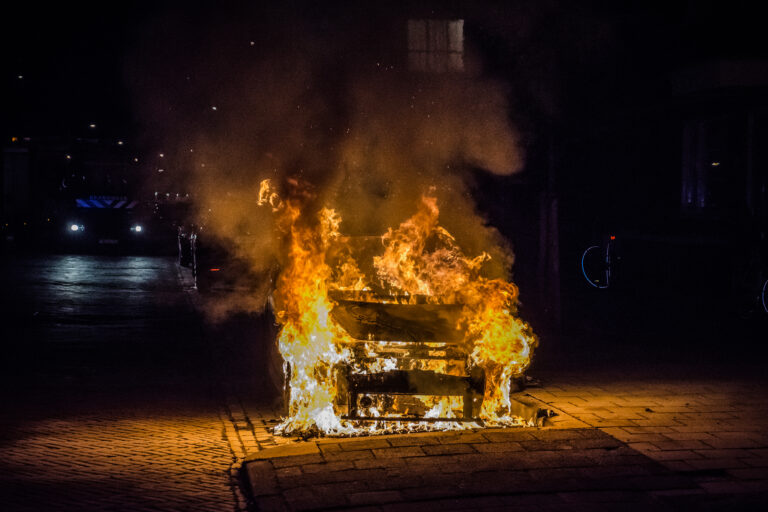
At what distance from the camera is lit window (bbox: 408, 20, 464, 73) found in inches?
861

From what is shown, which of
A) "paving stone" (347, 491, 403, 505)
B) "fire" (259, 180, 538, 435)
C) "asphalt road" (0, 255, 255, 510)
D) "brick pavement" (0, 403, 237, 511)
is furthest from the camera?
"fire" (259, 180, 538, 435)

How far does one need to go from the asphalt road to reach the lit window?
29.2 ft

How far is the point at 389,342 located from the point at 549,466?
1.71 m

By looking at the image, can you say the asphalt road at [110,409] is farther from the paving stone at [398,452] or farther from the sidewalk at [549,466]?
the paving stone at [398,452]

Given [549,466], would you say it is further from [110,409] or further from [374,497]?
[110,409]

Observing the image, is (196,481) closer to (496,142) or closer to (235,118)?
(496,142)

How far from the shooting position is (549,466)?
19.5ft

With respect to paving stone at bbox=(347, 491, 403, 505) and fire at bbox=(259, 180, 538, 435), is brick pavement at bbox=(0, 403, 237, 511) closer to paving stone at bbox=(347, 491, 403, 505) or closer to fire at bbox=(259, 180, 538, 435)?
paving stone at bbox=(347, 491, 403, 505)

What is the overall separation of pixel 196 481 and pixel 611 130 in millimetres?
17806

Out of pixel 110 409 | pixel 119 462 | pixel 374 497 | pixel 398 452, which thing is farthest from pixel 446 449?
pixel 110 409

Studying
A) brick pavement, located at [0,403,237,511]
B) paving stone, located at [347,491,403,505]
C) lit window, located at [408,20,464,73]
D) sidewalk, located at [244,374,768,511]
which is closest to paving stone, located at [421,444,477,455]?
sidewalk, located at [244,374,768,511]

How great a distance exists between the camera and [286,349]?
745 centimetres

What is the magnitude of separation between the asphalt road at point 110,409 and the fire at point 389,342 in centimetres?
98

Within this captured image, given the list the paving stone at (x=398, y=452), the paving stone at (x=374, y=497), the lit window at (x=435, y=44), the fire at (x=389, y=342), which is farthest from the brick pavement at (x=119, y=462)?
the lit window at (x=435, y=44)
